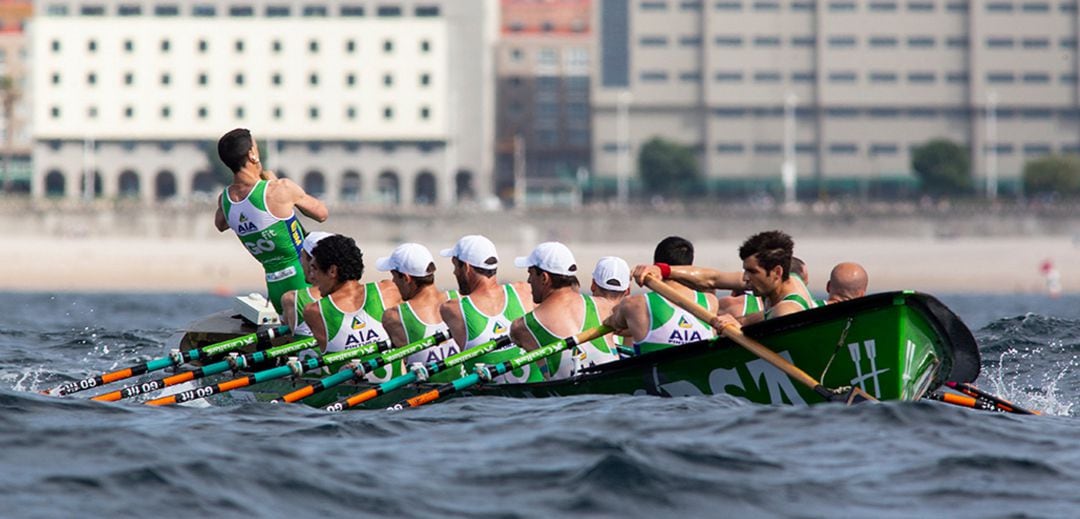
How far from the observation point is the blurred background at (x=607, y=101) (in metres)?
104

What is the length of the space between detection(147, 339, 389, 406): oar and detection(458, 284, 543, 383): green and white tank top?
2.77ft

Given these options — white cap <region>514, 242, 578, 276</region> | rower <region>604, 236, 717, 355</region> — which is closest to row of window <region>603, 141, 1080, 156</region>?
rower <region>604, 236, 717, 355</region>

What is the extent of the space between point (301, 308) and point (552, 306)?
240 cm

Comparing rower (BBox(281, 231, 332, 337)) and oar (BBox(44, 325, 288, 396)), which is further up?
rower (BBox(281, 231, 332, 337))

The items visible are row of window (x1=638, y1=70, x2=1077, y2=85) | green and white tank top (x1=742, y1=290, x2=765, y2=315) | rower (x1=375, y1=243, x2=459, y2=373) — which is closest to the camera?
rower (x1=375, y1=243, x2=459, y2=373)

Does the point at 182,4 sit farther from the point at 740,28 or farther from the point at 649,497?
the point at 649,497

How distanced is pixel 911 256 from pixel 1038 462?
241 feet

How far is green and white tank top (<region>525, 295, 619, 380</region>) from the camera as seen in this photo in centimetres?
1302

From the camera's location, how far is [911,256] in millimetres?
82188

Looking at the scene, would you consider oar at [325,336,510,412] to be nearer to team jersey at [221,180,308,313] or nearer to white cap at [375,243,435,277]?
white cap at [375,243,435,277]

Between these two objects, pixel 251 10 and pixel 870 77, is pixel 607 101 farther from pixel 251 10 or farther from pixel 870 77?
pixel 251 10

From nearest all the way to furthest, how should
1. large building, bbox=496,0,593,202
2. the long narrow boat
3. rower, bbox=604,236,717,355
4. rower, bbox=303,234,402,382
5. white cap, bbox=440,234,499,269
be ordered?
the long narrow boat < rower, bbox=604,236,717,355 < white cap, bbox=440,234,499,269 < rower, bbox=303,234,402,382 < large building, bbox=496,0,593,202

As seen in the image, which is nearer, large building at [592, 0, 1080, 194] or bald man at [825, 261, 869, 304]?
bald man at [825, 261, 869, 304]

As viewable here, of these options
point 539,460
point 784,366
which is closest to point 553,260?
point 784,366
